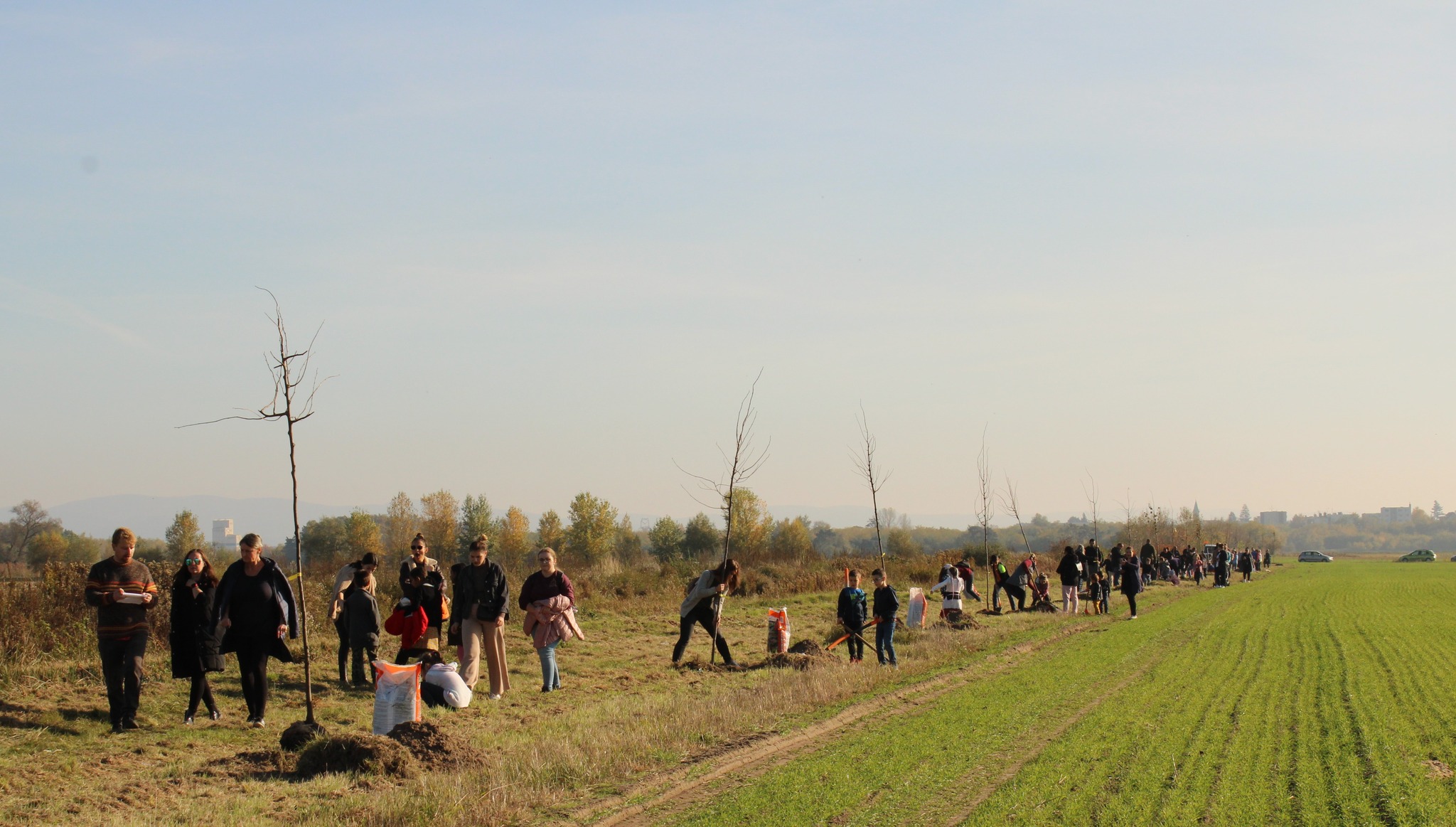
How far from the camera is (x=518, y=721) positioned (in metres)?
10.5

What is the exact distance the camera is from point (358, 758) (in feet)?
26.2

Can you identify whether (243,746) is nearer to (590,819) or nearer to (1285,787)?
(590,819)

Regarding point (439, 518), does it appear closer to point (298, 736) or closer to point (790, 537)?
point (790, 537)

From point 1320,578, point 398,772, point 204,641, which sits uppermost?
point 204,641

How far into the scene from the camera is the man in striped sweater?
30.8 ft

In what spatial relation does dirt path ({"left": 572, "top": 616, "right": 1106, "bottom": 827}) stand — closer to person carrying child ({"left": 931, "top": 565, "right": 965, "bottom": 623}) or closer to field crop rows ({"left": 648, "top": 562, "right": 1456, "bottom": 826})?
field crop rows ({"left": 648, "top": 562, "right": 1456, "bottom": 826})

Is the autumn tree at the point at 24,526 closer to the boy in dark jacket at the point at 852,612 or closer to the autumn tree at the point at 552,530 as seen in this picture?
the autumn tree at the point at 552,530

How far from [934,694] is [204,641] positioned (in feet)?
25.2

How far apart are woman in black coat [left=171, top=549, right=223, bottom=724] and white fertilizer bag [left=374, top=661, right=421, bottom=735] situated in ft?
6.16

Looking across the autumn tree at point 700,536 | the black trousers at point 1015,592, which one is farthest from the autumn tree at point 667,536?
the black trousers at point 1015,592

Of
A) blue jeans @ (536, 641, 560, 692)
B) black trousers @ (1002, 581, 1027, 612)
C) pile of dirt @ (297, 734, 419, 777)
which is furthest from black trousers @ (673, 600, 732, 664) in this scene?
black trousers @ (1002, 581, 1027, 612)

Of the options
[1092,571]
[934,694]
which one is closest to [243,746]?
[934,694]

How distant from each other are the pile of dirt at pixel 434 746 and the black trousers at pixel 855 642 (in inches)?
298

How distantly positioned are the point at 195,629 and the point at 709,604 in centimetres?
669
